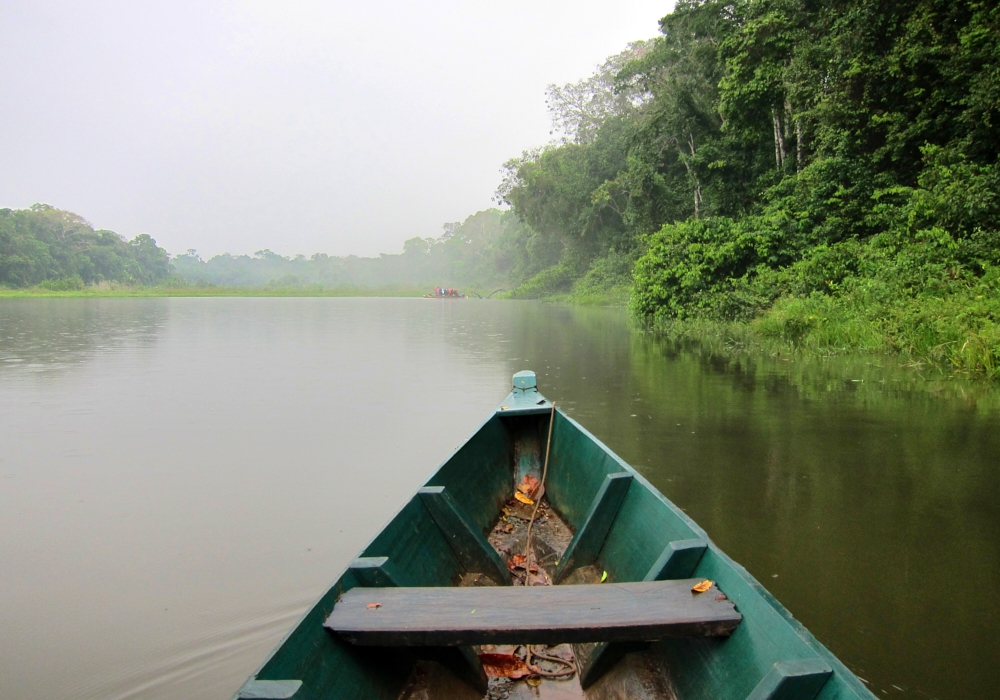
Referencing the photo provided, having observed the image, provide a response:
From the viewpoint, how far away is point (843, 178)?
41.7 ft

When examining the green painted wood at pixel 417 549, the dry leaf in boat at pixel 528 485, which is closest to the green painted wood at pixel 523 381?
the dry leaf in boat at pixel 528 485

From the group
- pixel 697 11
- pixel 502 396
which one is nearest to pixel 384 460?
pixel 502 396

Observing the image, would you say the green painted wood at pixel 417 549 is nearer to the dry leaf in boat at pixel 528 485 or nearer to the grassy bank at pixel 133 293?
the dry leaf in boat at pixel 528 485

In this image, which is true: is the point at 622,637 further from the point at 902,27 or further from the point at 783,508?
the point at 902,27

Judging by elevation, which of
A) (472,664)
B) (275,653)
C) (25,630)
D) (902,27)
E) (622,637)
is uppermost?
(902,27)

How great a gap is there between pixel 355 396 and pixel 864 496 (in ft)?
18.8

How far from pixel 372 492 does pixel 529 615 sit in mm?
3050

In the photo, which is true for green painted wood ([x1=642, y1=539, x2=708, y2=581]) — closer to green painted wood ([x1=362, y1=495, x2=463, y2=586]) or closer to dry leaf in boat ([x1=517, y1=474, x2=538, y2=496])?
green painted wood ([x1=362, y1=495, x2=463, y2=586])

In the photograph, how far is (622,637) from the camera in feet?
6.46

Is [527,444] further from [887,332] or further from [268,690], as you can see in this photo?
[887,332]

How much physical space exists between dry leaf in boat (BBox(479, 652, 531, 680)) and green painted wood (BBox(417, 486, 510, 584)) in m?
0.56

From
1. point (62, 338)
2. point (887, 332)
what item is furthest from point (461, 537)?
point (62, 338)

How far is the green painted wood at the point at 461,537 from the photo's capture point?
288cm

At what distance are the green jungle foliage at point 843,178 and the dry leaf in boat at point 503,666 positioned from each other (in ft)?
23.6
